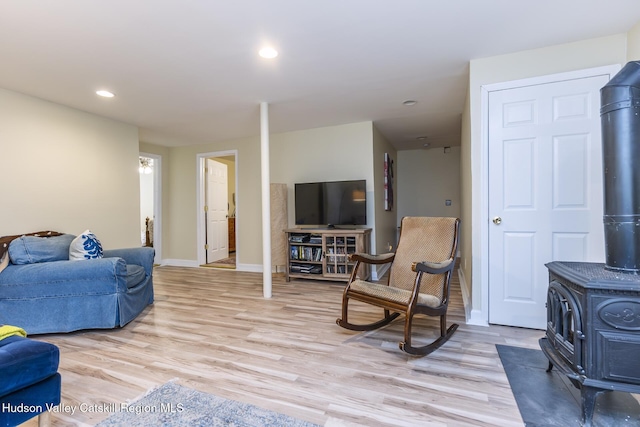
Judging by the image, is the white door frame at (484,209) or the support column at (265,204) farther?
the support column at (265,204)

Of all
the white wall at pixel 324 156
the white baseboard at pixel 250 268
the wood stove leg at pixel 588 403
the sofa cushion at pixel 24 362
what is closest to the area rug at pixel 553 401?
the wood stove leg at pixel 588 403

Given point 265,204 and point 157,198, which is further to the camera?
point 157,198

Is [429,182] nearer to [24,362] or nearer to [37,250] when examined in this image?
[37,250]

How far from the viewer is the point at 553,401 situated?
1.53 m

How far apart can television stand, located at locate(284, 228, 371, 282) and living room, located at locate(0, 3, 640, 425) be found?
0.21 m

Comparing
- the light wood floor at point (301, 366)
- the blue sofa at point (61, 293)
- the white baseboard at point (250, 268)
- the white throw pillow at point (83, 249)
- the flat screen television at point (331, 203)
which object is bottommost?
the light wood floor at point (301, 366)

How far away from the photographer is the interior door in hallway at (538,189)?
2203 mm

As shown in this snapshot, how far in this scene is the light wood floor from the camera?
4.88 ft

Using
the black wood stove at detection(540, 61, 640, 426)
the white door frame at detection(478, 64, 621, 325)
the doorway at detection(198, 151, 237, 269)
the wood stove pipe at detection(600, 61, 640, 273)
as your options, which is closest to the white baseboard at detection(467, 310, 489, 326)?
the white door frame at detection(478, 64, 621, 325)

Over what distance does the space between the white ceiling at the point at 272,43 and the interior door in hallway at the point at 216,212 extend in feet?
7.23

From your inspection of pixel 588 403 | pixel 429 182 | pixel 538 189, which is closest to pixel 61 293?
pixel 588 403

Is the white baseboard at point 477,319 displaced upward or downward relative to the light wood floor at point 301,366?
upward

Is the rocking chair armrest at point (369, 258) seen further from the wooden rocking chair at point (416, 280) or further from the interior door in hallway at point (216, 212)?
the interior door in hallway at point (216, 212)

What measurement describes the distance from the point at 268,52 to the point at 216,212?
4157 millimetres
